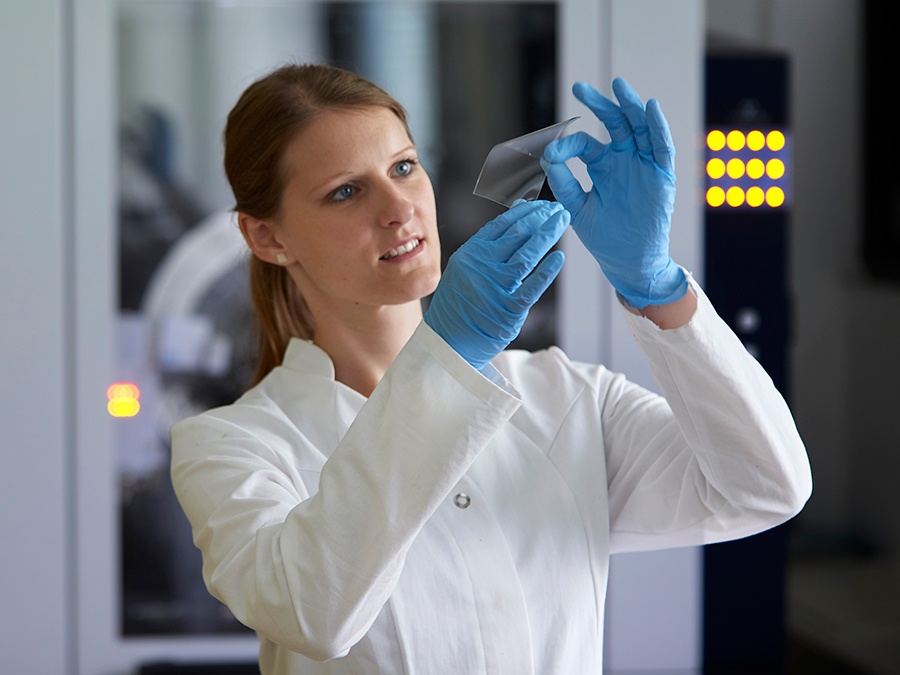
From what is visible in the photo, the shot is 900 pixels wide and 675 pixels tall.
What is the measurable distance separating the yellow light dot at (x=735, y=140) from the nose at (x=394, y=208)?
1442mm

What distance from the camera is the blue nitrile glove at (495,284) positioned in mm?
780

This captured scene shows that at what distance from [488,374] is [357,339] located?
0.37 metres

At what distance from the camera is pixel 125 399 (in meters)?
2.06

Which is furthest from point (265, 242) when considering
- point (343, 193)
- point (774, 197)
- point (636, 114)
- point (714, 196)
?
point (774, 197)

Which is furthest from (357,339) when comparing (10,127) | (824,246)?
(824,246)

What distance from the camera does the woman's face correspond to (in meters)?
1.00

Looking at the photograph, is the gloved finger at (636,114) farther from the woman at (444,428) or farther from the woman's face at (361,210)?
the woman's face at (361,210)

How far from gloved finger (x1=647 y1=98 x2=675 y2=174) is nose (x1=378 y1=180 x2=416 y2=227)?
300 mm

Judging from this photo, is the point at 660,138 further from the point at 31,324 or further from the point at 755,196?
the point at 31,324

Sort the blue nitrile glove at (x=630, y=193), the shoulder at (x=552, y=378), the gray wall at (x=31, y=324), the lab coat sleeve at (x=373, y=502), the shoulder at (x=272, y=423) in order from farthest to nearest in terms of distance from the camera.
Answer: the gray wall at (x=31, y=324), the shoulder at (x=552, y=378), the shoulder at (x=272, y=423), the blue nitrile glove at (x=630, y=193), the lab coat sleeve at (x=373, y=502)

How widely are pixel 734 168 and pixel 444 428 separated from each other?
1.70m

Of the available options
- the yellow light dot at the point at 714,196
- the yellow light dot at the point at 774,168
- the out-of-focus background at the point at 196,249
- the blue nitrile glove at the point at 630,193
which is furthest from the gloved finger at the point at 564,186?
the yellow light dot at the point at 774,168

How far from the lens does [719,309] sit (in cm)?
221

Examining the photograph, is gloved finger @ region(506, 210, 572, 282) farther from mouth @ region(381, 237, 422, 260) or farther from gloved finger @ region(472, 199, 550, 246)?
mouth @ region(381, 237, 422, 260)
